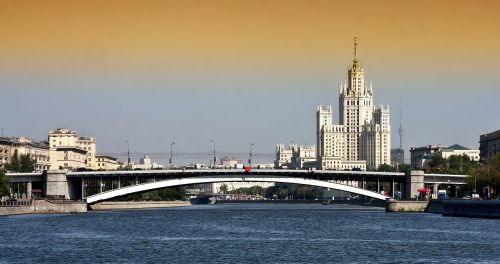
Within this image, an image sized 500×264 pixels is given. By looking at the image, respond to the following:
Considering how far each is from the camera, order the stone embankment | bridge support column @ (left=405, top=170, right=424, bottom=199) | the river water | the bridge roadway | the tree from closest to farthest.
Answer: the river water
the stone embankment
the tree
the bridge roadway
bridge support column @ (left=405, top=170, right=424, bottom=199)

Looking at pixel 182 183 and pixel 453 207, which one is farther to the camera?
pixel 182 183

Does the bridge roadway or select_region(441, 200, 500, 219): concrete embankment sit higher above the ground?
the bridge roadway

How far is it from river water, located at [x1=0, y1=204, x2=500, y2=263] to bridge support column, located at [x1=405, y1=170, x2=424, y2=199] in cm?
4666

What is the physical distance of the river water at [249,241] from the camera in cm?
8269

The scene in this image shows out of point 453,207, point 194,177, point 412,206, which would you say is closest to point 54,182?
point 194,177

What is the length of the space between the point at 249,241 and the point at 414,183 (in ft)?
289

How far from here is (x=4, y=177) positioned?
166 m

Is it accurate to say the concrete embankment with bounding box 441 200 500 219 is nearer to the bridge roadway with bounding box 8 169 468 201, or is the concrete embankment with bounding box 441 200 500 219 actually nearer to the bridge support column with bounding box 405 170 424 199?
the bridge support column with bounding box 405 170 424 199

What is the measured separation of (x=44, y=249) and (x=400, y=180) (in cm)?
10648

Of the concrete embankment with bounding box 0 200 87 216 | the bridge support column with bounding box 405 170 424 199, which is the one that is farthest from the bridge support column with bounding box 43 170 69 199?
the bridge support column with bounding box 405 170 424 199

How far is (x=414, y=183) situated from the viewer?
606 feet

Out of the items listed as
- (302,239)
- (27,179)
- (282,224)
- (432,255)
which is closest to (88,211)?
(27,179)

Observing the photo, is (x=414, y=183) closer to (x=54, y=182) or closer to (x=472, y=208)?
(x=472, y=208)

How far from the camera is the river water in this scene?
3255 inches
